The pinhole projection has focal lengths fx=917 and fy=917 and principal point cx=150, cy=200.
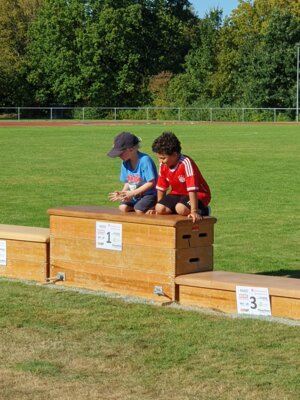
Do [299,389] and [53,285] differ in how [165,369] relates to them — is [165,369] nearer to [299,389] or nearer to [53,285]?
[299,389]

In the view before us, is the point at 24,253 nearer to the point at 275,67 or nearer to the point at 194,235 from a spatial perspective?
the point at 194,235

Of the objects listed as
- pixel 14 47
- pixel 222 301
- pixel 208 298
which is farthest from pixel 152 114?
pixel 222 301

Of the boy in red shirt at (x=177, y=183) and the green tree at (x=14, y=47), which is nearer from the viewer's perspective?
the boy in red shirt at (x=177, y=183)

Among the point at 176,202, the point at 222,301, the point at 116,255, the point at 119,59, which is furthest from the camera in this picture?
the point at 119,59

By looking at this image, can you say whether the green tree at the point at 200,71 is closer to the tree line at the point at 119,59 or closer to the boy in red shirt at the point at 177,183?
the tree line at the point at 119,59

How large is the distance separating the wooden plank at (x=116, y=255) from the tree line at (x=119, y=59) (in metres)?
65.2

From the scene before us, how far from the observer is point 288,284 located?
24.8 ft

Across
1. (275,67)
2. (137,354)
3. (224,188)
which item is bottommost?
(137,354)

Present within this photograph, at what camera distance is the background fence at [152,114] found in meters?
69.5

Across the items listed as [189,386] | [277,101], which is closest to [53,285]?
A: [189,386]

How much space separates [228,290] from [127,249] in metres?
1.17

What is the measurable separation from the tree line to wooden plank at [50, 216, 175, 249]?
65.2 metres

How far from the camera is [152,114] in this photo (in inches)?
2958

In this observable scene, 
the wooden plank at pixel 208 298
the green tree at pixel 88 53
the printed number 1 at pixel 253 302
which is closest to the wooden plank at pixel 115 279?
the wooden plank at pixel 208 298
